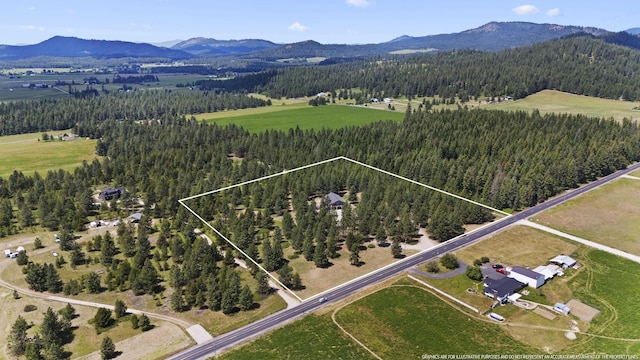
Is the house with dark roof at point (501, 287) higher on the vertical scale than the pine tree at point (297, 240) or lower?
lower

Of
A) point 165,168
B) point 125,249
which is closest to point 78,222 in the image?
point 125,249

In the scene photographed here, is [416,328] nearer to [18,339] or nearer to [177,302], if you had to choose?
[177,302]

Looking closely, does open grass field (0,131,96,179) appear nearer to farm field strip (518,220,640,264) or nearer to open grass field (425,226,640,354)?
open grass field (425,226,640,354)

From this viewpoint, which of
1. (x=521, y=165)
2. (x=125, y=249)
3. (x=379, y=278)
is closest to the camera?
(x=379, y=278)

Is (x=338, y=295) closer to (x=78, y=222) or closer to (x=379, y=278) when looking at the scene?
(x=379, y=278)

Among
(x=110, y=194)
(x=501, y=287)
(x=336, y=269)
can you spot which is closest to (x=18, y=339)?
(x=336, y=269)

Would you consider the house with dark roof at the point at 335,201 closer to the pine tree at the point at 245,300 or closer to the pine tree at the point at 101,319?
the pine tree at the point at 245,300

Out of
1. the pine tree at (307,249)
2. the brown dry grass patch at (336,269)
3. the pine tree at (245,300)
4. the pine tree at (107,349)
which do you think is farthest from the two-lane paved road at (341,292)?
the pine tree at (307,249)
